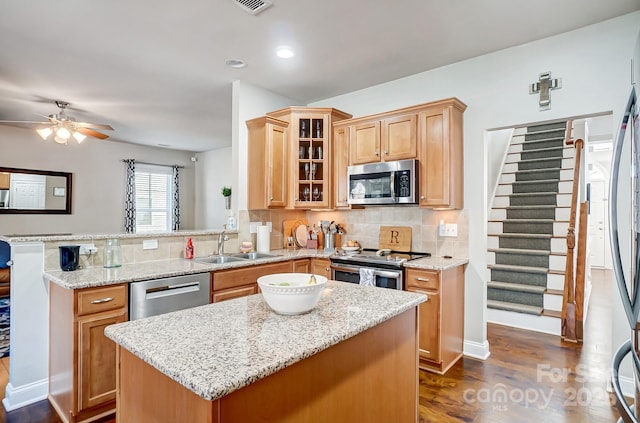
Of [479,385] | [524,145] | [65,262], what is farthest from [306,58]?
[524,145]

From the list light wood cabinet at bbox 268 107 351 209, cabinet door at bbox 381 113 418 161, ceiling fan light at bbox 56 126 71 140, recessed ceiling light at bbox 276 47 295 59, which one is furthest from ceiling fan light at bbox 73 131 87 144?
cabinet door at bbox 381 113 418 161

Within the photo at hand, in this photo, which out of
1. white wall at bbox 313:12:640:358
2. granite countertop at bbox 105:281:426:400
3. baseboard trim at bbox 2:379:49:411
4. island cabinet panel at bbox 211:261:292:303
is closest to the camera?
granite countertop at bbox 105:281:426:400

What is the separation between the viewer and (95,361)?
2.18 meters

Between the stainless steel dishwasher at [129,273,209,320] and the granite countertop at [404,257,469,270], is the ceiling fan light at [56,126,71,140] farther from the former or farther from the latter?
the granite countertop at [404,257,469,270]

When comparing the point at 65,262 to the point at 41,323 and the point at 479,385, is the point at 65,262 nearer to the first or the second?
the point at 41,323

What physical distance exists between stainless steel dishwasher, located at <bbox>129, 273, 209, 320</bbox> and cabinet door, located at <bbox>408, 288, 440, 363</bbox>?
5.70ft

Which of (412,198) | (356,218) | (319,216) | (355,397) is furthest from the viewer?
(319,216)

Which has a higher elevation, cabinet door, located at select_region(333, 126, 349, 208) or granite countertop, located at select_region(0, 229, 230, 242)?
cabinet door, located at select_region(333, 126, 349, 208)

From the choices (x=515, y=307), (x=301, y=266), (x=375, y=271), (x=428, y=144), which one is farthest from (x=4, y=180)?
(x=515, y=307)

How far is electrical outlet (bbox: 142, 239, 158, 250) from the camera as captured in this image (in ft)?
9.77

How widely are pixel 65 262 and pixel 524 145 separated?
6320 mm

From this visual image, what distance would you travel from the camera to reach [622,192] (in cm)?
254

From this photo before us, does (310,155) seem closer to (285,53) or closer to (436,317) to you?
(285,53)

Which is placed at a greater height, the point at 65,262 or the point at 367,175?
the point at 367,175
